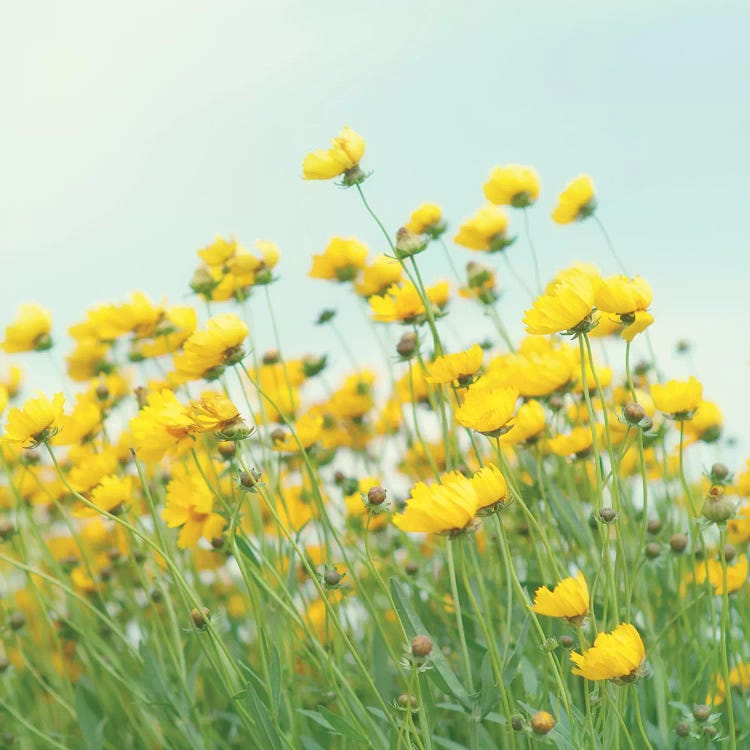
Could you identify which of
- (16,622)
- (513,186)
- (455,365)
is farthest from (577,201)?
(16,622)

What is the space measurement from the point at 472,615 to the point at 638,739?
288 mm

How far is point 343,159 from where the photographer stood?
133 cm

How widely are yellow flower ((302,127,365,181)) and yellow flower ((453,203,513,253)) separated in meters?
0.50

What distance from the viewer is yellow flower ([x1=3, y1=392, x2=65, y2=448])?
3.92ft

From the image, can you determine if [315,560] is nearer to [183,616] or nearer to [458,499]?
[183,616]

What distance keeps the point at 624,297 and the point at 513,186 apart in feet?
2.42

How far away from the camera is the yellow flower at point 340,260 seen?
1747 mm

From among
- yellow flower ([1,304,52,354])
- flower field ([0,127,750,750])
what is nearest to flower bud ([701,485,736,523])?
flower field ([0,127,750,750])

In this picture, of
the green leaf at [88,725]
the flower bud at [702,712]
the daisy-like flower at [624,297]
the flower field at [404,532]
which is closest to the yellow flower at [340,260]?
the flower field at [404,532]

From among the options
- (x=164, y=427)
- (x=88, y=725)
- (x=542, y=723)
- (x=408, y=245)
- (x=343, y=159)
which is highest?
(x=343, y=159)

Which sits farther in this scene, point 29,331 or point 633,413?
point 29,331

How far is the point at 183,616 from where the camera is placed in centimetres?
179

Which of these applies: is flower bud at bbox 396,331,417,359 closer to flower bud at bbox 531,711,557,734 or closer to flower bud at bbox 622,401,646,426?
flower bud at bbox 622,401,646,426

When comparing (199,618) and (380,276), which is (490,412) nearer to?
(199,618)
